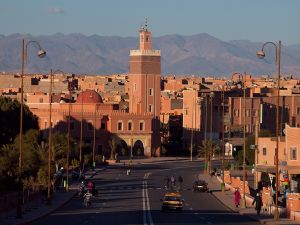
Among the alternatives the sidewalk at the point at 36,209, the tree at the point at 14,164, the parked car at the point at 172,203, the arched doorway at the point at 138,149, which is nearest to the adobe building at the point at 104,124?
the arched doorway at the point at 138,149

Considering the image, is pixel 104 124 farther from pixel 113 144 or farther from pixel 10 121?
pixel 10 121

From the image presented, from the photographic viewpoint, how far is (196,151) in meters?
142

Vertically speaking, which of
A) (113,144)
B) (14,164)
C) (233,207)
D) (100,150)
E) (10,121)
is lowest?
(233,207)

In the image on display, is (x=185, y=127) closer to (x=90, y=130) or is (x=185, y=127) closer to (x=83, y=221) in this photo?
(x=90, y=130)

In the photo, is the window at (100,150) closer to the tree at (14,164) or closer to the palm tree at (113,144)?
the palm tree at (113,144)

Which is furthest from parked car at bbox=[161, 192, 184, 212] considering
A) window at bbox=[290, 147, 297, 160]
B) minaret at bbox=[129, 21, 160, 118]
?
minaret at bbox=[129, 21, 160, 118]

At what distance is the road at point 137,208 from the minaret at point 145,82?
53.8 m

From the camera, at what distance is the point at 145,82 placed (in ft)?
485

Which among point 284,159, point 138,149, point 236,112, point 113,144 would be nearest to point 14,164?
point 284,159

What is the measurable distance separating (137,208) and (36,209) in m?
4.81

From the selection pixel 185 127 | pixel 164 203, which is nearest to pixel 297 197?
pixel 164 203

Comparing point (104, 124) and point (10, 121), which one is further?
point (104, 124)

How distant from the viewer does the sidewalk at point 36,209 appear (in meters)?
45.3

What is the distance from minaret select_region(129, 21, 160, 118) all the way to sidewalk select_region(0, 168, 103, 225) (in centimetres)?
7441
